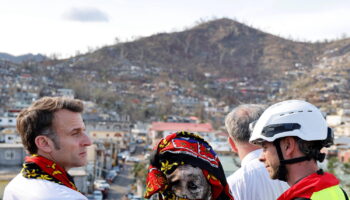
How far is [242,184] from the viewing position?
2332mm

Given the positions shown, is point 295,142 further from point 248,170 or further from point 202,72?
point 202,72

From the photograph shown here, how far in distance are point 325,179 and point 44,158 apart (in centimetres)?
114

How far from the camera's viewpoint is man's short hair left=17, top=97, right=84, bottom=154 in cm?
190

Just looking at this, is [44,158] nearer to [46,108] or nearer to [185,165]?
[46,108]

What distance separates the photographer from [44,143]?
75.7 inches

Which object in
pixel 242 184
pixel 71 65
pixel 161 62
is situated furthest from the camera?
pixel 161 62

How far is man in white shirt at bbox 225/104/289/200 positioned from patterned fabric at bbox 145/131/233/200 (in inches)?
25.4

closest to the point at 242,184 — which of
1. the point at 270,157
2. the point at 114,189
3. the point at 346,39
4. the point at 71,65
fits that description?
the point at 270,157

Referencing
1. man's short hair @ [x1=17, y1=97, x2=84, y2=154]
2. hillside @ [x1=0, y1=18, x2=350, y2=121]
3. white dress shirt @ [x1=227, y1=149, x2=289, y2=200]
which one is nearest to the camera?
man's short hair @ [x1=17, y1=97, x2=84, y2=154]

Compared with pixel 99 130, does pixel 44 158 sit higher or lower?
higher

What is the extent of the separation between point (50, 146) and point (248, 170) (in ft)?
3.43

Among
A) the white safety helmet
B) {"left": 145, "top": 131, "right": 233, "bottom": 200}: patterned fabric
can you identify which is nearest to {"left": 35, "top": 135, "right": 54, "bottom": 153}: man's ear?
{"left": 145, "top": 131, "right": 233, "bottom": 200}: patterned fabric

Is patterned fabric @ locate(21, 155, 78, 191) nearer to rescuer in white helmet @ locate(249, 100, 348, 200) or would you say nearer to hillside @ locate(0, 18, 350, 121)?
rescuer in white helmet @ locate(249, 100, 348, 200)

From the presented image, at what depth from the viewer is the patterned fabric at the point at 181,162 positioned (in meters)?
1.64
